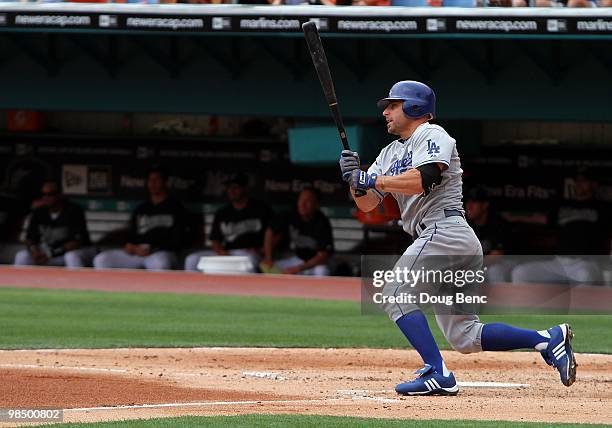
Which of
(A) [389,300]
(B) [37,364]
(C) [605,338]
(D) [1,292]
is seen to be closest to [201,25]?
(D) [1,292]

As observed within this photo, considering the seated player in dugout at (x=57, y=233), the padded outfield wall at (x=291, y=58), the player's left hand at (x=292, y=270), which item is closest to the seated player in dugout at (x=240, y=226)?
the player's left hand at (x=292, y=270)

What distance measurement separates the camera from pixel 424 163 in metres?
6.31

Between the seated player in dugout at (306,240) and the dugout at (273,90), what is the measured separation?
0.58 metres

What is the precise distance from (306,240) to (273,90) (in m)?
1.96

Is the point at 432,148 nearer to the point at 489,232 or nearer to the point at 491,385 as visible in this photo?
the point at 491,385

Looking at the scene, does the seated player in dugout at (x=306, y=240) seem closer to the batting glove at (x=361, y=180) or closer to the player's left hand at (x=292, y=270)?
the player's left hand at (x=292, y=270)

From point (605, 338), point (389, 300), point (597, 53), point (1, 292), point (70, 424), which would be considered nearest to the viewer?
point (70, 424)

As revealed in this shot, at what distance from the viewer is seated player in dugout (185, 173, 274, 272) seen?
16.4 meters

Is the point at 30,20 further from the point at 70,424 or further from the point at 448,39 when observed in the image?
the point at 70,424

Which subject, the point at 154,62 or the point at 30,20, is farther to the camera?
the point at 154,62

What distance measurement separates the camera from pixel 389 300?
6516 mm

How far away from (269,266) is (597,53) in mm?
4757

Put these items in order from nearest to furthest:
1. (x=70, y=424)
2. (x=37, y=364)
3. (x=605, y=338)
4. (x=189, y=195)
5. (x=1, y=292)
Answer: (x=70, y=424), (x=37, y=364), (x=605, y=338), (x=1, y=292), (x=189, y=195)

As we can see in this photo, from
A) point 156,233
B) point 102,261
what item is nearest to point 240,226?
point 156,233
